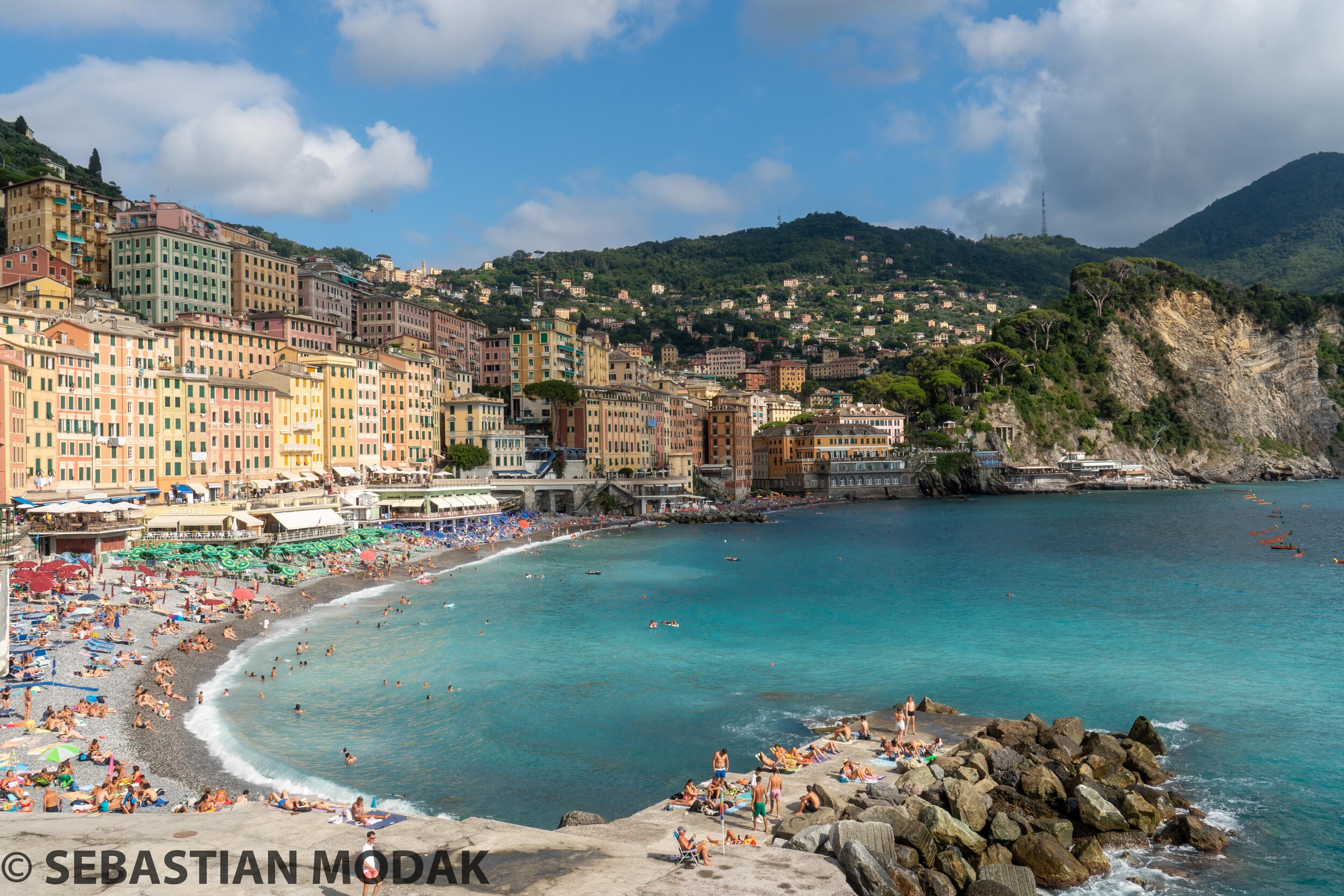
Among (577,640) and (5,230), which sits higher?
(5,230)

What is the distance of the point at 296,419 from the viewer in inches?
2682

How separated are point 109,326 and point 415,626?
30.7 meters

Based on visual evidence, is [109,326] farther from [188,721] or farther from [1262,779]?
[1262,779]

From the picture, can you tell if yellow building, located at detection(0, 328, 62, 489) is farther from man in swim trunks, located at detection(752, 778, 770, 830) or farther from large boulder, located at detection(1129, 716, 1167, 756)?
large boulder, located at detection(1129, 716, 1167, 756)

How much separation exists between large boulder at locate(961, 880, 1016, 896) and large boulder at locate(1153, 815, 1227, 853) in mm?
4768

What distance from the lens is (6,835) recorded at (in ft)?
42.9

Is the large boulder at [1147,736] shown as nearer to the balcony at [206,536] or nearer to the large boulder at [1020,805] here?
the large boulder at [1020,805]

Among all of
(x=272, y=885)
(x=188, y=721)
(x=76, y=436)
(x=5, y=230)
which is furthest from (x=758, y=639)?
(x=5, y=230)

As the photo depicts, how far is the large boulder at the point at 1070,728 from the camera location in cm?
2298

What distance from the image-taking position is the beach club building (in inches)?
2655

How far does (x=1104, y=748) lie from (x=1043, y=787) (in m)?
3.48

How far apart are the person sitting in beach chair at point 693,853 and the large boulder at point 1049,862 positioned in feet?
22.4

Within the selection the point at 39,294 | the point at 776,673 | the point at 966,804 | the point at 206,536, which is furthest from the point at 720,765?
the point at 39,294

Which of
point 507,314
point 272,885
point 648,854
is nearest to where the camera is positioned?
point 272,885
